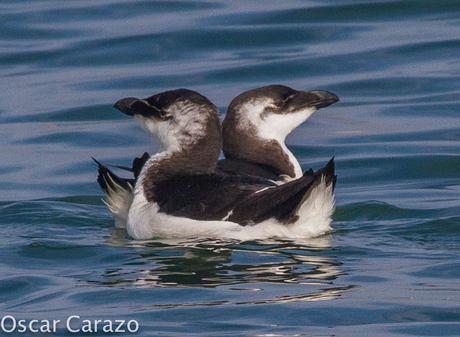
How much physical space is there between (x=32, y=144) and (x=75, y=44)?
410 cm

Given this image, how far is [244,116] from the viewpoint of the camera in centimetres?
1230

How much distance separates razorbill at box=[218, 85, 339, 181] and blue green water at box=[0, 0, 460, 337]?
64cm

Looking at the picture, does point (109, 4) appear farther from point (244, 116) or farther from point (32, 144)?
point (244, 116)

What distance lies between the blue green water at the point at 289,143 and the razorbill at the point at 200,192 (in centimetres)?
12

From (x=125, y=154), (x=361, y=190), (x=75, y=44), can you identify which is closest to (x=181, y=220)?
(x=361, y=190)

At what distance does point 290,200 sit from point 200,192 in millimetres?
591

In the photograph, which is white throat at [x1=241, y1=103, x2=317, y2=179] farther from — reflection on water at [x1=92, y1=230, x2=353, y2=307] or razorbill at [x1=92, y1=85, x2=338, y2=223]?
reflection on water at [x1=92, y1=230, x2=353, y2=307]

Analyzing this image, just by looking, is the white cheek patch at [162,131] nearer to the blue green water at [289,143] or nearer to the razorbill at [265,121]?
the blue green water at [289,143]

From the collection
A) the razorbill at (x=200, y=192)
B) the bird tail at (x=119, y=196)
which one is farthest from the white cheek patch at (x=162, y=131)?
the bird tail at (x=119, y=196)

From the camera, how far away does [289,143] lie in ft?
49.3

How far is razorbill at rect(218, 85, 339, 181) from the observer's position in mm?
12234

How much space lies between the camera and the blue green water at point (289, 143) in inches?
344

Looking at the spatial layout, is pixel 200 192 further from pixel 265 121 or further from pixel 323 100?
pixel 323 100

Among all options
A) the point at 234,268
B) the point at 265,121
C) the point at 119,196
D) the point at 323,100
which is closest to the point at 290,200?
the point at 234,268
